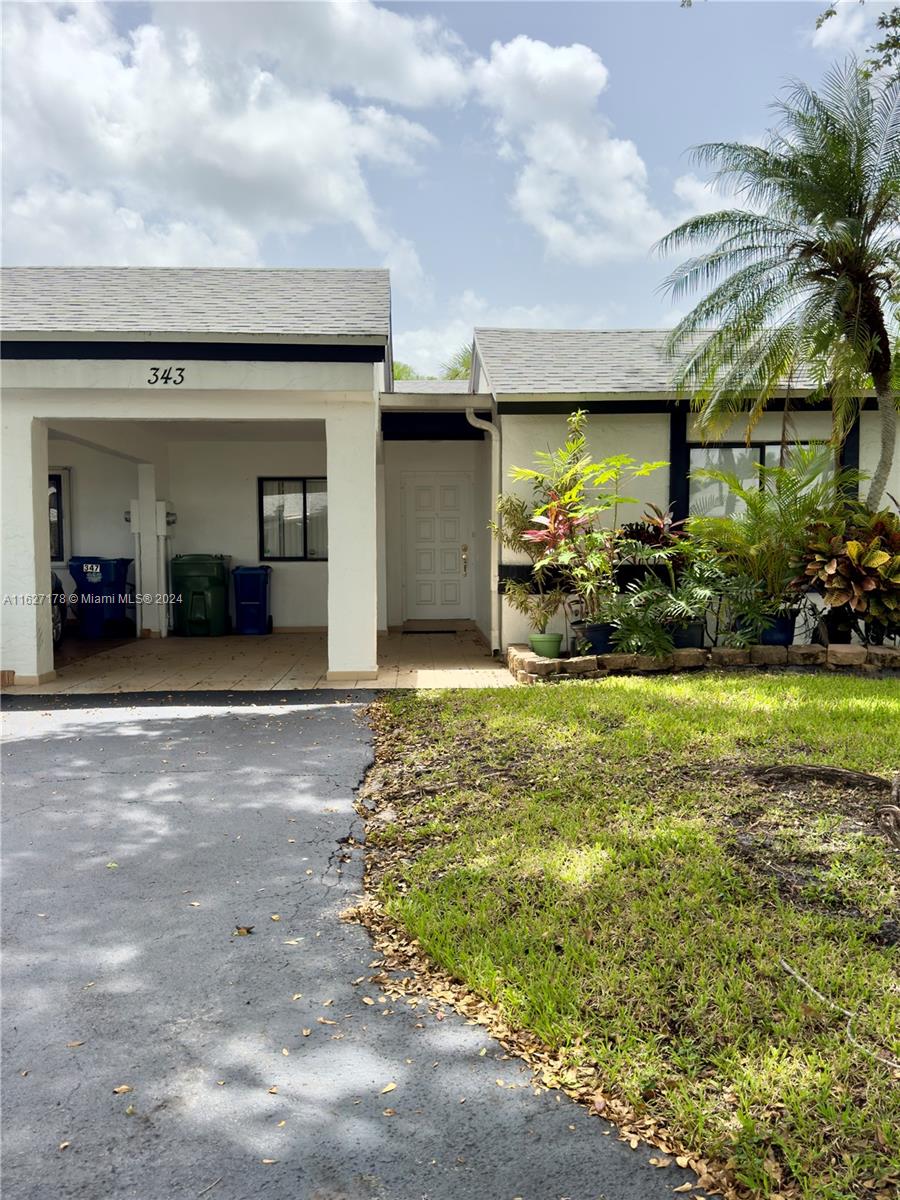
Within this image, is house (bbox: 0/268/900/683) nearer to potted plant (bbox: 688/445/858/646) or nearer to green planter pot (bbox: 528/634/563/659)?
green planter pot (bbox: 528/634/563/659)

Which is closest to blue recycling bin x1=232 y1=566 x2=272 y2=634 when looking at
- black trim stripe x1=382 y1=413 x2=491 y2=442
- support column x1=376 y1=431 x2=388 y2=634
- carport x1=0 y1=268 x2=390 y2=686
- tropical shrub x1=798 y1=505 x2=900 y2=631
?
support column x1=376 y1=431 x2=388 y2=634

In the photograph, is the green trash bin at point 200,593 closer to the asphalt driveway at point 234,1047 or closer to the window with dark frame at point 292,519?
the window with dark frame at point 292,519

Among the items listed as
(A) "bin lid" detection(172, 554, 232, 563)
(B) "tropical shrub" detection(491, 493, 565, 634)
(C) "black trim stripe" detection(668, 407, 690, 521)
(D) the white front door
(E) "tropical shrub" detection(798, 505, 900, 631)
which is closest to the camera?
(E) "tropical shrub" detection(798, 505, 900, 631)

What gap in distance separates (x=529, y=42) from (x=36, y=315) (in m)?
7.97

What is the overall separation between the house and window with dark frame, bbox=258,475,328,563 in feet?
0.10

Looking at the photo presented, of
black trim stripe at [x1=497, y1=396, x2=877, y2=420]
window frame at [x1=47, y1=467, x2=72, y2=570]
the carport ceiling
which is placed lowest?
window frame at [x1=47, y1=467, x2=72, y2=570]

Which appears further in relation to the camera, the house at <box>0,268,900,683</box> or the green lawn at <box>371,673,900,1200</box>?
the house at <box>0,268,900,683</box>

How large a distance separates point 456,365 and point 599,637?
31960 mm

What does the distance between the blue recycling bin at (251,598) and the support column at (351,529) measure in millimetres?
4400

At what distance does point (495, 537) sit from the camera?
9.60 metres

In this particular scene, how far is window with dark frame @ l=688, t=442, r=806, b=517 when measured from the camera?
10.1m

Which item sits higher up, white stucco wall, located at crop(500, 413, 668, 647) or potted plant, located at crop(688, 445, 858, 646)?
white stucco wall, located at crop(500, 413, 668, 647)

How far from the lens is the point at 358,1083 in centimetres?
231

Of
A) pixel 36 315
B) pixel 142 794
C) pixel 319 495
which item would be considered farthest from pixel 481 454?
pixel 142 794
